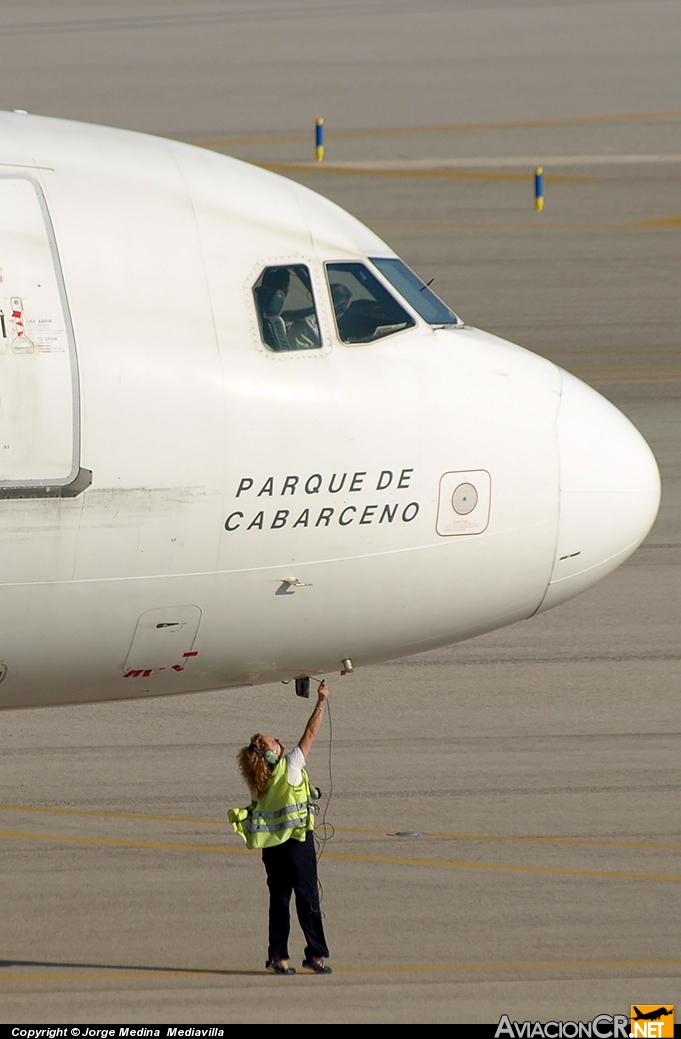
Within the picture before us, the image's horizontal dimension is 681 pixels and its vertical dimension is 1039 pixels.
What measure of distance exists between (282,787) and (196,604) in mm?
1931

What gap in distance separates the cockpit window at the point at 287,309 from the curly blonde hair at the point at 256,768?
9.88 ft

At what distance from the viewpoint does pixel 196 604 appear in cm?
959

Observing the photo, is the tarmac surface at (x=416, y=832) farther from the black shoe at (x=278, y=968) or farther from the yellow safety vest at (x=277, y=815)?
the yellow safety vest at (x=277, y=815)

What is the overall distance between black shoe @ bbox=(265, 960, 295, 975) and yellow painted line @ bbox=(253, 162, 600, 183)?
24.8m

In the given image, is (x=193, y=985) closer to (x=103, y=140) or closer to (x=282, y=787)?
(x=282, y=787)

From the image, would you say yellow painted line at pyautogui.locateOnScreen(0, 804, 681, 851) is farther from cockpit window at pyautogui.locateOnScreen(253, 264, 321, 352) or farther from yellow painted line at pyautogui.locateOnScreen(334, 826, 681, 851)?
cockpit window at pyautogui.locateOnScreen(253, 264, 321, 352)

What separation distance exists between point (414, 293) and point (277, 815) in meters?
3.91

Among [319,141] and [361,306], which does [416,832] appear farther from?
[319,141]

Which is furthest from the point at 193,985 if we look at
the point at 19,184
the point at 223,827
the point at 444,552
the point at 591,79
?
the point at 591,79

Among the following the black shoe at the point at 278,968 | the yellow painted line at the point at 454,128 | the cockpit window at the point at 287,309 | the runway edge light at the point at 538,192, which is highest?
the yellow painted line at the point at 454,128

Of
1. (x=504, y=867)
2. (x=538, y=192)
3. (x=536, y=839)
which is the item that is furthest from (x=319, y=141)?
(x=504, y=867)

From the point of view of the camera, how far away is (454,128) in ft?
123

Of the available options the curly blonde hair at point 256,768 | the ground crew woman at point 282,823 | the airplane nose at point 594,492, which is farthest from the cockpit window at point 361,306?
the curly blonde hair at point 256,768

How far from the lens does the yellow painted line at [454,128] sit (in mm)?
36250
